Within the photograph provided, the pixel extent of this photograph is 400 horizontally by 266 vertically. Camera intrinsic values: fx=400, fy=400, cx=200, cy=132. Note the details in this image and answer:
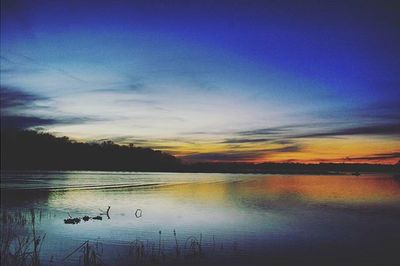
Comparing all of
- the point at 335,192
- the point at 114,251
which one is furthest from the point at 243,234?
the point at 335,192

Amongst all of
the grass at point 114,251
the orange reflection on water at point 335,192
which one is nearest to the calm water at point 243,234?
the grass at point 114,251

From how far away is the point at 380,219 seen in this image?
37.0m

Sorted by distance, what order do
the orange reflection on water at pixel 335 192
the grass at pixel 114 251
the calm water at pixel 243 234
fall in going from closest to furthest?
the grass at pixel 114 251 < the calm water at pixel 243 234 < the orange reflection on water at pixel 335 192

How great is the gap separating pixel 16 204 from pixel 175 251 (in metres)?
28.6

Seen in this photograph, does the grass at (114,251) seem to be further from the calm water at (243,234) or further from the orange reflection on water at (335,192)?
the orange reflection on water at (335,192)

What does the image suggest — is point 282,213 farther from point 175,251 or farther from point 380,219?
point 175,251

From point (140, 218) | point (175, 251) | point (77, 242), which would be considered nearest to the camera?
point (175, 251)

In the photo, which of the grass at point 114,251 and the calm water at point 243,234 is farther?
the calm water at point 243,234

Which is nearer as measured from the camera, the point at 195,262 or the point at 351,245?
the point at 195,262

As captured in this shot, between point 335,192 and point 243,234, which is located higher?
point 243,234

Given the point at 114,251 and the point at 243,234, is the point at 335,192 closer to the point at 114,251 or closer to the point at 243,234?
the point at 243,234

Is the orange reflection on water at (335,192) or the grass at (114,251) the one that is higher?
the grass at (114,251)

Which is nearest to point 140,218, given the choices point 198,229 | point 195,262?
point 198,229

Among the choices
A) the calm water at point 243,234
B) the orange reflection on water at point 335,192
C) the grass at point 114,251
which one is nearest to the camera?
the grass at point 114,251
